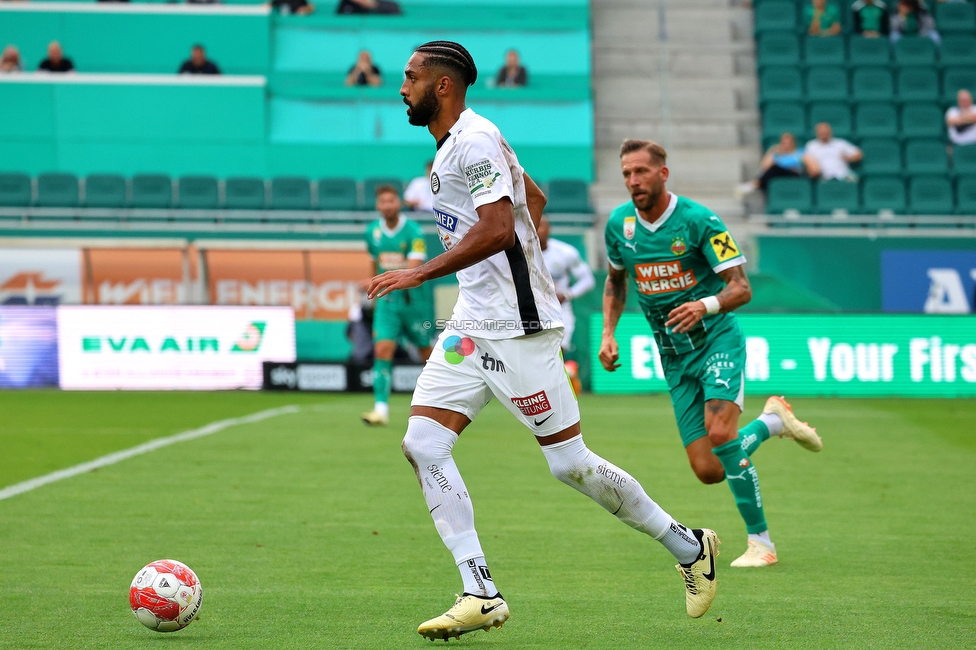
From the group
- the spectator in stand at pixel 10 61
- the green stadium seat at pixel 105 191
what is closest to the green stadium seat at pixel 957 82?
the green stadium seat at pixel 105 191

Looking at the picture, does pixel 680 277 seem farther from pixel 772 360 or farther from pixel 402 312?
pixel 772 360

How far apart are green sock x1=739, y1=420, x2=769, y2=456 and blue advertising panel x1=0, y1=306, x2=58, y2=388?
13.8 metres

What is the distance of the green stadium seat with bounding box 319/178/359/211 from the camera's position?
22.1m

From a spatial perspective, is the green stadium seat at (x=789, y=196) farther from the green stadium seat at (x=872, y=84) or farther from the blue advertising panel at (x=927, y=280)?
the green stadium seat at (x=872, y=84)

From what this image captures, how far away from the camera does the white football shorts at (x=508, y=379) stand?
4.80 metres

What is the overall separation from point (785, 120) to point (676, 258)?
1960 centimetres

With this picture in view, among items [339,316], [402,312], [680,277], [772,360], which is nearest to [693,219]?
[680,277]

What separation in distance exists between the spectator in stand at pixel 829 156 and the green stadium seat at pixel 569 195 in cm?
426

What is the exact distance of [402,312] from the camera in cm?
1324

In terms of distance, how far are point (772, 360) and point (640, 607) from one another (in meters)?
12.9

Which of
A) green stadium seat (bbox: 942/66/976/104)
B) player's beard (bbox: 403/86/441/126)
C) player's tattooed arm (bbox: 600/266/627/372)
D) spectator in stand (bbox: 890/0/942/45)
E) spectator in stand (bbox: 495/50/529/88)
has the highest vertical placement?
spectator in stand (bbox: 890/0/942/45)

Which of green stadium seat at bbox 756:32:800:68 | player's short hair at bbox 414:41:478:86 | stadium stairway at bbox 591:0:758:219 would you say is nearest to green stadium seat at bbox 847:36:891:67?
green stadium seat at bbox 756:32:800:68

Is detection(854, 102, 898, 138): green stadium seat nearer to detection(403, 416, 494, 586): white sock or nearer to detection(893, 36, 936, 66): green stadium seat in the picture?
detection(893, 36, 936, 66): green stadium seat

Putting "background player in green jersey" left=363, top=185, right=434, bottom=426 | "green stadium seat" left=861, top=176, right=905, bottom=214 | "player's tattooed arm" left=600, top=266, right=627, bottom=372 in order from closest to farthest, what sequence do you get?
1. "player's tattooed arm" left=600, top=266, right=627, bottom=372
2. "background player in green jersey" left=363, top=185, right=434, bottom=426
3. "green stadium seat" left=861, top=176, right=905, bottom=214
